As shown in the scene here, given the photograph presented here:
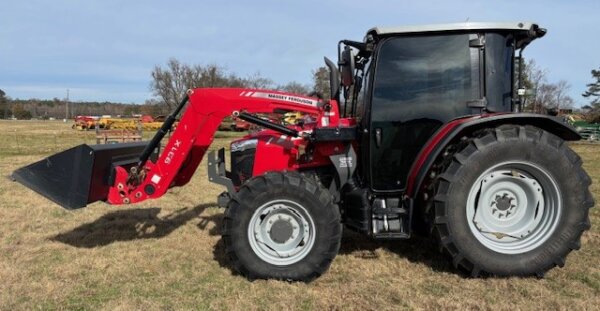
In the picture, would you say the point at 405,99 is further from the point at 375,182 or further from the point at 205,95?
the point at 205,95

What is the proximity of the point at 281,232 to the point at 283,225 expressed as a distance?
0.07m

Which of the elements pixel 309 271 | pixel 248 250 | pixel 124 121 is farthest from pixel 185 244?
pixel 124 121

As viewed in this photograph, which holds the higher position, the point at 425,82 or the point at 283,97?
the point at 425,82

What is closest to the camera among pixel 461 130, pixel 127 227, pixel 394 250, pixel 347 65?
pixel 461 130

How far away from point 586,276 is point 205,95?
382 cm

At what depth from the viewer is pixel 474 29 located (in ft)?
14.1

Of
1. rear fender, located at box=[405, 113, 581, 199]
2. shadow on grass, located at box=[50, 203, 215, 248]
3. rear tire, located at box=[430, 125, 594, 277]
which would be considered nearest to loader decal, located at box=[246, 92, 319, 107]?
rear fender, located at box=[405, 113, 581, 199]

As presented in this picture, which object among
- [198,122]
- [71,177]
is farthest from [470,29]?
[71,177]

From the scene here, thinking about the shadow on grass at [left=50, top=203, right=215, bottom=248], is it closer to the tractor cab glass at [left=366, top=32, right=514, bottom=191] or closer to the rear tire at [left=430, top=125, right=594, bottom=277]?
the tractor cab glass at [left=366, top=32, right=514, bottom=191]

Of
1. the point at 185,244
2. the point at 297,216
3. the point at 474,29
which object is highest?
the point at 474,29

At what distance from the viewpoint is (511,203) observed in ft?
14.3

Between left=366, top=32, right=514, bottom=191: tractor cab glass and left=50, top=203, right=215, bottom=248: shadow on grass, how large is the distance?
3.19 meters

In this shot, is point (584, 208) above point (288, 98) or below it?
below

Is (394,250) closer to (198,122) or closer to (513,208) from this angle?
(513,208)
